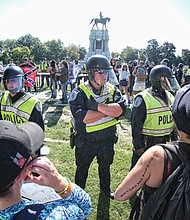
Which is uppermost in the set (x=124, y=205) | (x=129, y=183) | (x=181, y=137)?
(x=181, y=137)

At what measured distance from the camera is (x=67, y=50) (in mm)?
69375

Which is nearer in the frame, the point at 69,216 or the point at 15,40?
the point at 69,216

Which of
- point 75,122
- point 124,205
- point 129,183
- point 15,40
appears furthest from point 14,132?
point 15,40

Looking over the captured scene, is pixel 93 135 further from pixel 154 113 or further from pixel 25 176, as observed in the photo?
pixel 25 176

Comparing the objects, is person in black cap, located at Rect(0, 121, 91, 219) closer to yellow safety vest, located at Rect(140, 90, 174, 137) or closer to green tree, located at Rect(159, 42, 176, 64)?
yellow safety vest, located at Rect(140, 90, 174, 137)

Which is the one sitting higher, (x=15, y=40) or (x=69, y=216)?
(x=15, y=40)

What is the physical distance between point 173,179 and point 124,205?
8.30ft

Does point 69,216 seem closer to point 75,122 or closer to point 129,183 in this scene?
point 129,183

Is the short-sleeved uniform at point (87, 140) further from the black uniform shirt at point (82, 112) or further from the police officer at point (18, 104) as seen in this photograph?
the police officer at point (18, 104)

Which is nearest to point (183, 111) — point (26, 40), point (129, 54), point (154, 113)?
point (154, 113)

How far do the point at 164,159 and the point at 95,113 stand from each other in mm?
1589

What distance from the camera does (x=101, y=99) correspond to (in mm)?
3254

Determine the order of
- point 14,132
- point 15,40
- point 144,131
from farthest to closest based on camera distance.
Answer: point 15,40, point 144,131, point 14,132

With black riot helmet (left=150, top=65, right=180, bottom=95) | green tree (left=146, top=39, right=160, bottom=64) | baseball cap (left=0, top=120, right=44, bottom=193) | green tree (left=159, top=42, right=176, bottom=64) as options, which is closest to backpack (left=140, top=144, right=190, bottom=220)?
baseball cap (left=0, top=120, right=44, bottom=193)
